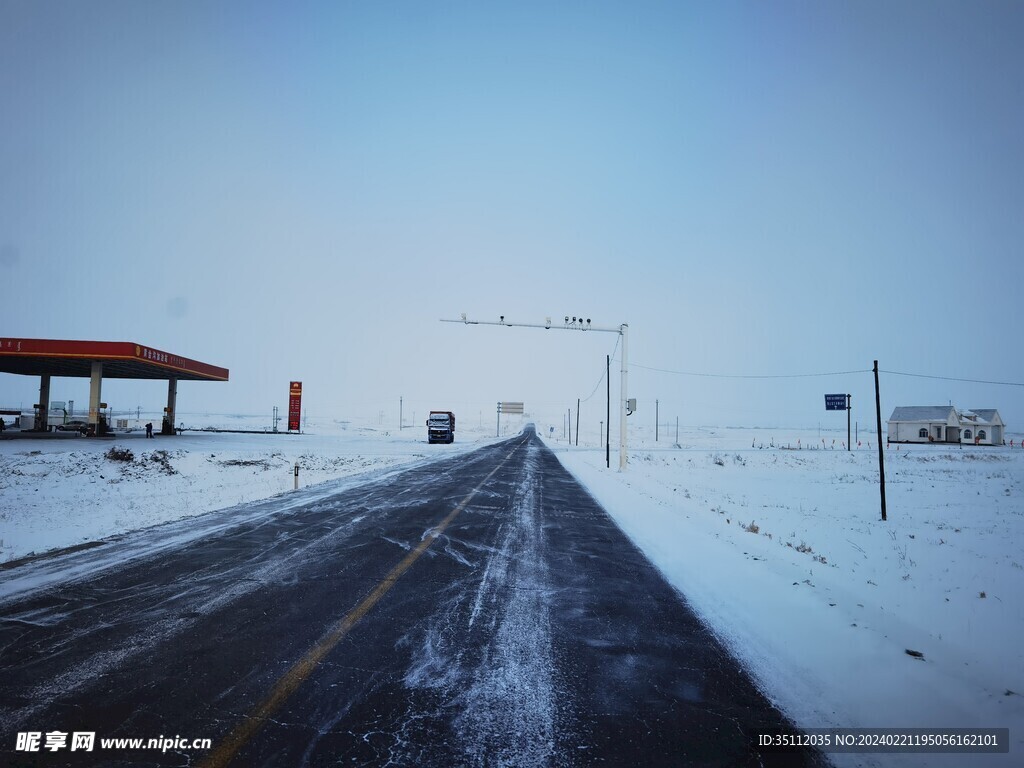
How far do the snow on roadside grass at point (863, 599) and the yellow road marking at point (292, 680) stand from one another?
148 inches

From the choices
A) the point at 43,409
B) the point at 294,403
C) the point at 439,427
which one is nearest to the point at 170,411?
the point at 43,409

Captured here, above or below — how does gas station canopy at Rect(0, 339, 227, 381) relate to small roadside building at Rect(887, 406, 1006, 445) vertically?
above

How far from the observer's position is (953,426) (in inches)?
2874

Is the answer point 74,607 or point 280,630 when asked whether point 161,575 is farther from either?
point 280,630

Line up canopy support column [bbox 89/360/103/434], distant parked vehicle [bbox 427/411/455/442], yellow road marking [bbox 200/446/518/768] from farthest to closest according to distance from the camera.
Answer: distant parked vehicle [bbox 427/411/455/442] → canopy support column [bbox 89/360/103/434] → yellow road marking [bbox 200/446/518/768]

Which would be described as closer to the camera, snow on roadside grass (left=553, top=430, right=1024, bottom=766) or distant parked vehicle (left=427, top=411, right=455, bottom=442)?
snow on roadside grass (left=553, top=430, right=1024, bottom=766)

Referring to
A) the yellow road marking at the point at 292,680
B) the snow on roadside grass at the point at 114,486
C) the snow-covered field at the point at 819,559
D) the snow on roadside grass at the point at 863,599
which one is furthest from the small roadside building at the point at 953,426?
the yellow road marking at the point at 292,680

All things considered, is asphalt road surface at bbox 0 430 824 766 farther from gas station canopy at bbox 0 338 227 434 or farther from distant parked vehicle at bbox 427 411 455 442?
distant parked vehicle at bbox 427 411 455 442

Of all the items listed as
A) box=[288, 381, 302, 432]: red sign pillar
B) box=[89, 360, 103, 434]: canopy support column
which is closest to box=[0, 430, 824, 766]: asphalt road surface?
box=[89, 360, 103, 434]: canopy support column

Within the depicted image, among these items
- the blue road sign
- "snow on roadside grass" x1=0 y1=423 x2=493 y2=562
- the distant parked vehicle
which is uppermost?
the blue road sign

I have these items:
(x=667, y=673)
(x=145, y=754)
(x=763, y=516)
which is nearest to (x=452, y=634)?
(x=667, y=673)

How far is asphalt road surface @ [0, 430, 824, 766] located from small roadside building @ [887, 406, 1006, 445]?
84.5m

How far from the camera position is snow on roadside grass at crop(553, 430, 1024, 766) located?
13.2ft

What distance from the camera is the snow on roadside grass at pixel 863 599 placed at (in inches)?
158
